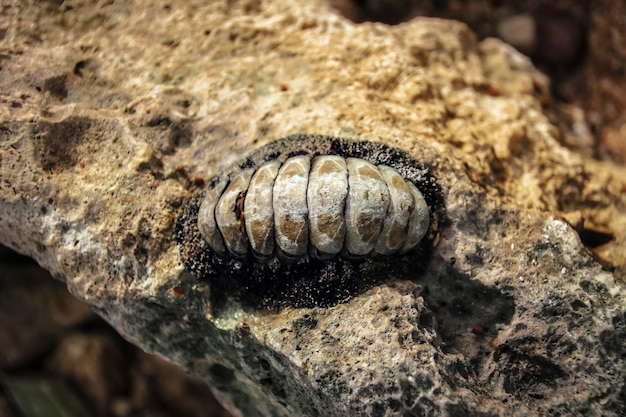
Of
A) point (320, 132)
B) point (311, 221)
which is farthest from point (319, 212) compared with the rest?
point (320, 132)

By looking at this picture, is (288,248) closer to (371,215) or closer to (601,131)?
(371,215)

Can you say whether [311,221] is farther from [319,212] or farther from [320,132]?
[320,132]

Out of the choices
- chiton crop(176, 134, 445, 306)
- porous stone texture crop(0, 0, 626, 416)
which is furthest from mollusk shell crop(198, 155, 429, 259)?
porous stone texture crop(0, 0, 626, 416)

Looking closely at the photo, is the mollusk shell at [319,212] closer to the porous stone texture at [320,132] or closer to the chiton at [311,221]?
the chiton at [311,221]

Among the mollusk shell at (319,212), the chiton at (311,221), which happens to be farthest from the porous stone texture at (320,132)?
the mollusk shell at (319,212)

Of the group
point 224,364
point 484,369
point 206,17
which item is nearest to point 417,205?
point 484,369

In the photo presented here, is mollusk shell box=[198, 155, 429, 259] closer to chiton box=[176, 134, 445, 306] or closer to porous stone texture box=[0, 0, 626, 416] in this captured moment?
chiton box=[176, 134, 445, 306]
